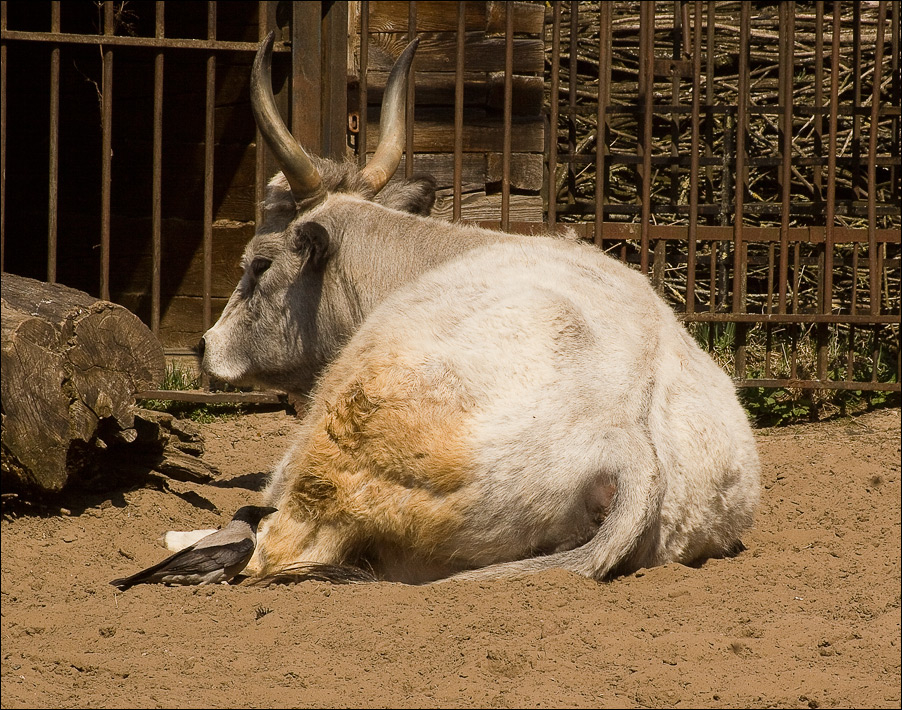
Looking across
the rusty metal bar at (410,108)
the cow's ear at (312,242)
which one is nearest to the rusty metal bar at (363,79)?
the rusty metal bar at (410,108)

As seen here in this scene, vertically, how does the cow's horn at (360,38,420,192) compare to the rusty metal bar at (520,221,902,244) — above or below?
above

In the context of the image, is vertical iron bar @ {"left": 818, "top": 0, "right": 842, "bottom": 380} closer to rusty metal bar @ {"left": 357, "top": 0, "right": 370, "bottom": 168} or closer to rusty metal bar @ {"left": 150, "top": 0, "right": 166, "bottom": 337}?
rusty metal bar @ {"left": 357, "top": 0, "right": 370, "bottom": 168}

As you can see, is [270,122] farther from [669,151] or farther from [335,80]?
[669,151]

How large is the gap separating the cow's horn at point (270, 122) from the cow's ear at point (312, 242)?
0.23 metres

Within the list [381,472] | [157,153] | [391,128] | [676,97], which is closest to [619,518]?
[381,472]

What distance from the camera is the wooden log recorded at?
12.1 ft

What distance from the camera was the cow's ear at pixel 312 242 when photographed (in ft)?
14.1

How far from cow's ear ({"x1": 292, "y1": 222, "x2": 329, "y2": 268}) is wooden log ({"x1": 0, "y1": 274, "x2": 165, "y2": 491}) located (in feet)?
2.36

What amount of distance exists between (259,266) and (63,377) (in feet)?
3.48

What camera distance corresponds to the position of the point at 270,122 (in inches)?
163

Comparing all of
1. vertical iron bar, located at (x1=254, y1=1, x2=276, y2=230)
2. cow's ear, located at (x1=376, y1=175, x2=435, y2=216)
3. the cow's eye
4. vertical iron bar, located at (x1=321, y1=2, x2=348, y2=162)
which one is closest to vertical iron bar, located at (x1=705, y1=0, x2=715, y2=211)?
vertical iron bar, located at (x1=321, y1=2, x2=348, y2=162)

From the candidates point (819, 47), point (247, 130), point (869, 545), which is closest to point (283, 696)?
→ point (869, 545)

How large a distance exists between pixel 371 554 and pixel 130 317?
1.62m

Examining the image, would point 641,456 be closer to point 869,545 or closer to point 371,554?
point 371,554
